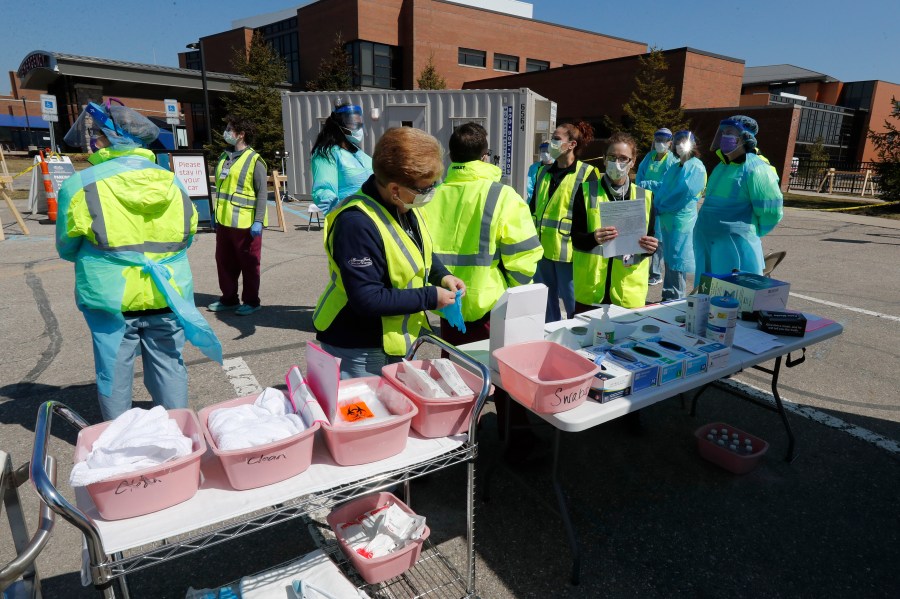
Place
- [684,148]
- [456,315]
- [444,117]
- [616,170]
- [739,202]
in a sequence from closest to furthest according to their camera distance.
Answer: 1. [456,315]
2. [616,170]
3. [739,202]
4. [684,148]
5. [444,117]

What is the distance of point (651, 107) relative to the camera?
22641mm

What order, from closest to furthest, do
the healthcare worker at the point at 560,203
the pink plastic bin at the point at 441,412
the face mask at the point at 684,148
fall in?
the pink plastic bin at the point at 441,412 < the healthcare worker at the point at 560,203 < the face mask at the point at 684,148

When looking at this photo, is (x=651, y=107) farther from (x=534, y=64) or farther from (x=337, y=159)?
(x=337, y=159)

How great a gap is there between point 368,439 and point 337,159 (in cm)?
339

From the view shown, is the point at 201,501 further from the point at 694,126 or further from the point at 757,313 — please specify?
the point at 694,126

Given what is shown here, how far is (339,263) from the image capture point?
2.21m

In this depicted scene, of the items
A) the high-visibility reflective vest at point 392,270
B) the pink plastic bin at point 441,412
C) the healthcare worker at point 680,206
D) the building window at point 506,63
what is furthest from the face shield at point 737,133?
the building window at point 506,63

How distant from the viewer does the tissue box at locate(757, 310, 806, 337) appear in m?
3.04

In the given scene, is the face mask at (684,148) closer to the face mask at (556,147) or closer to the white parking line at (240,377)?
the face mask at (556,147)

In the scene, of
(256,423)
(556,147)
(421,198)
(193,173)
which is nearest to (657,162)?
(556,147)

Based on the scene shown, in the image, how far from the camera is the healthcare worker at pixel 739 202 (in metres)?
4.48

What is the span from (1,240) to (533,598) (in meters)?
12.0

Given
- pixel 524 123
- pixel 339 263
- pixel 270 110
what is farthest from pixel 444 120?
pixel 270 110

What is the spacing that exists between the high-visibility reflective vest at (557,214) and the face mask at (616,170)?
0.49 metres
